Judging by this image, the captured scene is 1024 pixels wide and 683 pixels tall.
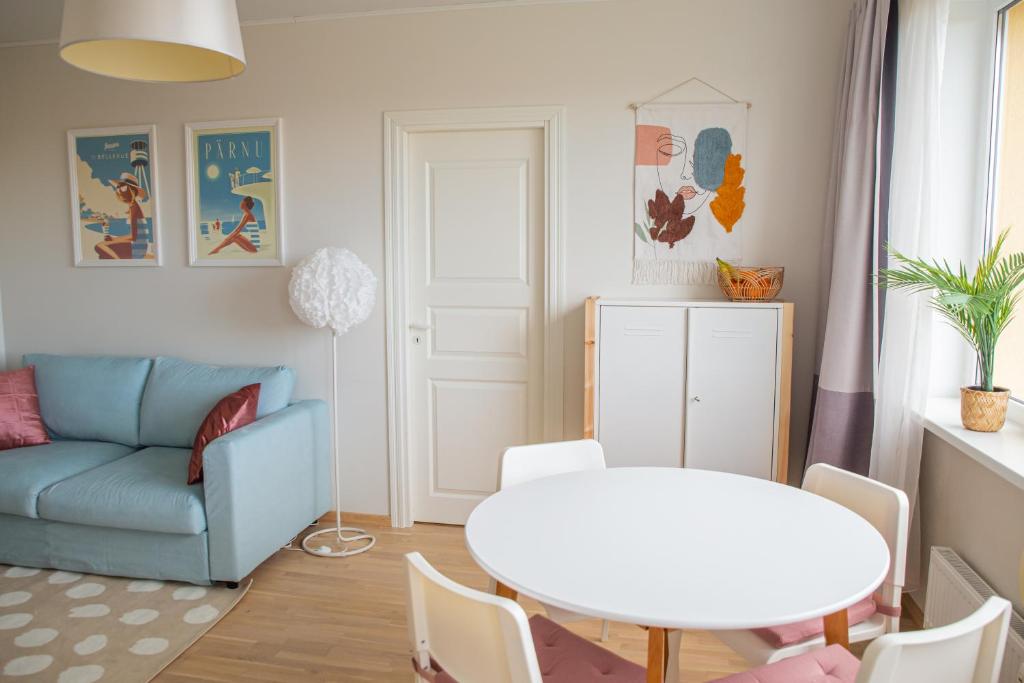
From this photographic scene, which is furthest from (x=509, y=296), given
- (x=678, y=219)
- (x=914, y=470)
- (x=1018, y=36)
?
(x=1018, y=36)

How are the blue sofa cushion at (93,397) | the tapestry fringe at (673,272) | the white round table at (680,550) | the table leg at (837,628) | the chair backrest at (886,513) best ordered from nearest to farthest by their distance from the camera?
1. the white round table at (680,550)
2. the table leg at (837,628)
3. the chair backrest at (886,513)
4. the tapestry fringe at (673,272)
5. the blue sofa cushion at (93,397)

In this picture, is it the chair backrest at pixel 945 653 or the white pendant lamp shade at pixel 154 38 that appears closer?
the chair backrest at pixel 945 653

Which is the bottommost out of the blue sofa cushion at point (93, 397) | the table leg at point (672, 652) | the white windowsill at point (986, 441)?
the table leg at point (672, 652)

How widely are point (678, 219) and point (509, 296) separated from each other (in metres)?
0.88

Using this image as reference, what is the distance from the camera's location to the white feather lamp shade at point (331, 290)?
3.31 meters

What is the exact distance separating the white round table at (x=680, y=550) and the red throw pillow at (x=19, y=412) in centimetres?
281

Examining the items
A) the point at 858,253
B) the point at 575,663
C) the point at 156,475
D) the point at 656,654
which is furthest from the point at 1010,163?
the point at 156,475

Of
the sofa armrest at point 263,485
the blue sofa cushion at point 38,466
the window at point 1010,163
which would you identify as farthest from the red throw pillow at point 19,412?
the window at point 1010,163

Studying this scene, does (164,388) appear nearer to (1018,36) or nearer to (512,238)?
(512,238)

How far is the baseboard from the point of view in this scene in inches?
149

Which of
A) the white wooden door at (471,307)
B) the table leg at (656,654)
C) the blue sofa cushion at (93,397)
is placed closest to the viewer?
the table leg at (656,654)

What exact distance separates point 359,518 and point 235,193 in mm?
1801

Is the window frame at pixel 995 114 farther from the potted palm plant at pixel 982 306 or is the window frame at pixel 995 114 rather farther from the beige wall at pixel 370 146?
the beige wall at pixel 370 146

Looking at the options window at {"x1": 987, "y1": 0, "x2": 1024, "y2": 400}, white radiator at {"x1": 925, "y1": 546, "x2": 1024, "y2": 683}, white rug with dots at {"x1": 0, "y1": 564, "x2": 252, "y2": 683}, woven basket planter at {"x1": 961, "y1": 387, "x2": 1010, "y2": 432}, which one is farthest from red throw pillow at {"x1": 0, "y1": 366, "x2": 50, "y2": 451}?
window at {"x1": 987, "y1": 0, "x2": 1024, "y2": 400}
